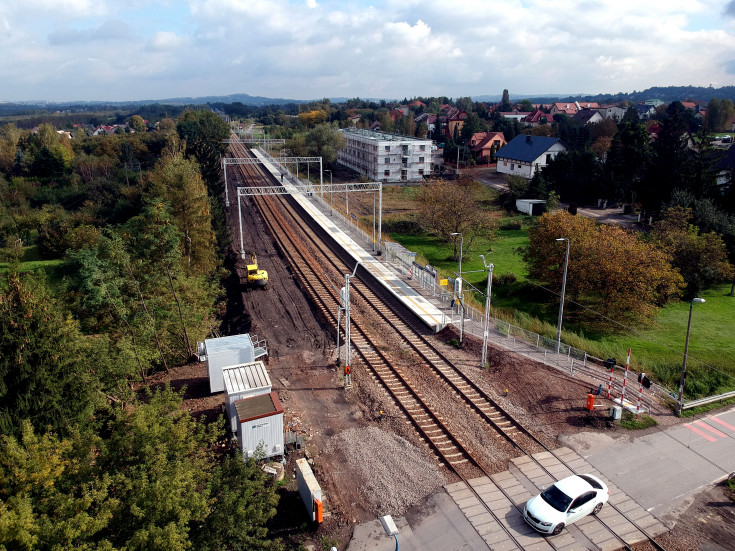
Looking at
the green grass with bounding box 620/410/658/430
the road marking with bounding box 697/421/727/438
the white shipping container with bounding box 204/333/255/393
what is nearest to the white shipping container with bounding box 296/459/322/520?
the white shipping container with bounding box 204/333/255/393

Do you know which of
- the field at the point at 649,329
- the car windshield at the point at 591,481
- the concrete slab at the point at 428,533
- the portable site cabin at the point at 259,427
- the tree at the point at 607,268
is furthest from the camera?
the tree at the point at 607,268

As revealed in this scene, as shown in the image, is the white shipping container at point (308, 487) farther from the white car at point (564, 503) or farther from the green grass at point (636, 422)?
the green grass at point (636, 422)

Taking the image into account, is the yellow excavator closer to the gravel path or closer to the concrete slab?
the gravel path

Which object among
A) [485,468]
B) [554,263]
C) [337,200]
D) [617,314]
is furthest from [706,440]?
[337,200]

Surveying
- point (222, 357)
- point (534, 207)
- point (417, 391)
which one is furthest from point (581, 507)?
point (534, 207)

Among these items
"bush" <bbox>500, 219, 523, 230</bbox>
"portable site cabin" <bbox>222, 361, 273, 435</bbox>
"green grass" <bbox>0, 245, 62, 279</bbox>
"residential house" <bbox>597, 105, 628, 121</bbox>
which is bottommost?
"green grass" <bbox>0, 245, 62, 279</bbox>

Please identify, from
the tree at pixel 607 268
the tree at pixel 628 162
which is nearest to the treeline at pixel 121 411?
the tree at pixel 607 268
